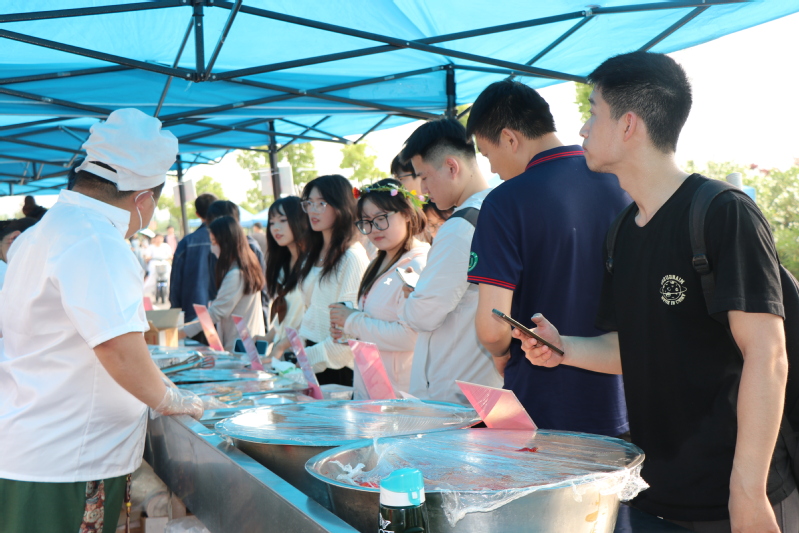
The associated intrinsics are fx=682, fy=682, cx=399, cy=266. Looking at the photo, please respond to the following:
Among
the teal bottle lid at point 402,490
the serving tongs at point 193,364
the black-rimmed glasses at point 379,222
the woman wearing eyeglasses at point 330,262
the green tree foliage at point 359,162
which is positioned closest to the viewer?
the teal bottle lid at point 402,490

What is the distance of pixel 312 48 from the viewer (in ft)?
15.5

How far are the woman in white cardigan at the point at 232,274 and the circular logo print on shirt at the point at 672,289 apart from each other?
367cm

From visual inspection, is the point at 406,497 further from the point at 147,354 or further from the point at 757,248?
the point at 147,354

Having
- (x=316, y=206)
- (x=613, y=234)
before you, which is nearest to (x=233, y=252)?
(x=316, y=206)

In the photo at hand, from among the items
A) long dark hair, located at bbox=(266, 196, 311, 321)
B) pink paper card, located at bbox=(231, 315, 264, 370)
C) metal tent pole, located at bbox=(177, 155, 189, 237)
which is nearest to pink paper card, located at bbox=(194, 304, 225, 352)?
long dark hair, located at bbox=(266, 196, 311, 321)

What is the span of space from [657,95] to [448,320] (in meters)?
1.14

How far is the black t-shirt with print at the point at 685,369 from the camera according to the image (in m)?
1.22

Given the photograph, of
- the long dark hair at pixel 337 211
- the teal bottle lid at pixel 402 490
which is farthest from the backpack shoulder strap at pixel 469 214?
the teal bottle lid at pixel 402 490

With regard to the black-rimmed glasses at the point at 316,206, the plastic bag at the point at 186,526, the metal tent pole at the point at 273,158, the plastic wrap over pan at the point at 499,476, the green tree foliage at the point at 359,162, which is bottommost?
the plastic bag at the point at 186,526

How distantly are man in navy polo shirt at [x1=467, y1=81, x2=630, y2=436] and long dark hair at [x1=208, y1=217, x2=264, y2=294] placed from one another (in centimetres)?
307

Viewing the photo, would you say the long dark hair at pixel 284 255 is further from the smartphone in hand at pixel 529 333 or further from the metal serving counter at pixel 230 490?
the smartphone in hand at pixel 529 333

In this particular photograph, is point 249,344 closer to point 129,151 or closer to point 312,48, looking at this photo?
point 129,151

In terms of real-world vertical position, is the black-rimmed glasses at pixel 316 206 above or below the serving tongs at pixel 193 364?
above

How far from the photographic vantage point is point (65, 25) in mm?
4102
